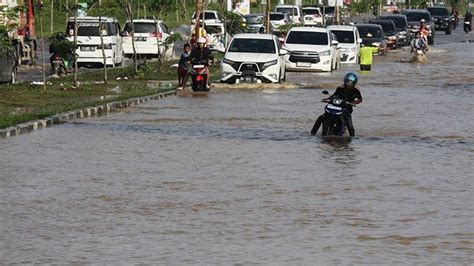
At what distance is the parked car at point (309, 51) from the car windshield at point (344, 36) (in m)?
7.79

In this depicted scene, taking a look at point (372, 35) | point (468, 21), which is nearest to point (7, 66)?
point (372, 35)

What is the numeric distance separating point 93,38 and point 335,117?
86.2 feet

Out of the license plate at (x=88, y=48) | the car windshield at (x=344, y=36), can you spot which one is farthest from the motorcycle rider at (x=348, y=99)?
the car windshield at (x=344, y=36)

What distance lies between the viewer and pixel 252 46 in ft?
145

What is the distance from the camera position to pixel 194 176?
62.1 ft

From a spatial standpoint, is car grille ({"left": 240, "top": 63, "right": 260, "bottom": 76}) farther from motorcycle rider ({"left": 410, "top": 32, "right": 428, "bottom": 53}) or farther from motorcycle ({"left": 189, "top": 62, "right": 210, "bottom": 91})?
motorcycle rider ({"left": 410, "top": 32, "right": 428, "bottom": 53})

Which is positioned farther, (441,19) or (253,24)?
(441,19)

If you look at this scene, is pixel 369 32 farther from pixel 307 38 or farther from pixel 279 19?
pixel 307 38

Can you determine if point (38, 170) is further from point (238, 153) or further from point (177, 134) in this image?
point (177, 134)

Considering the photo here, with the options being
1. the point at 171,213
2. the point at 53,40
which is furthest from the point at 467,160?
the point at 53,40

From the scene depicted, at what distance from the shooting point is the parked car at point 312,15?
96894 millimetres

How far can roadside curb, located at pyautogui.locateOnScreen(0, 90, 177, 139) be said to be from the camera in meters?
24.9

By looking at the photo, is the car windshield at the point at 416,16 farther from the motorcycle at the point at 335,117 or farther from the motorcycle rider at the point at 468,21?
the motorcycle at the point at 335,117

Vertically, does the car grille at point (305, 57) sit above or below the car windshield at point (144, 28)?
below
